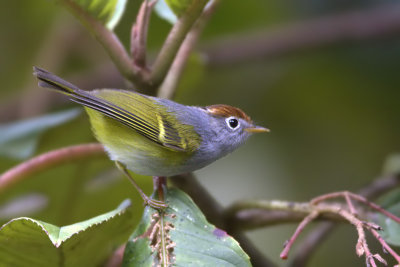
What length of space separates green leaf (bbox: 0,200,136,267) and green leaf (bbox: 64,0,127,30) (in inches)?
25.9

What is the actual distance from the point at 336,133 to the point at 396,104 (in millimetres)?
452

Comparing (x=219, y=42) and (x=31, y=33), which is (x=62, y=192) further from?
(x=31, y=33)

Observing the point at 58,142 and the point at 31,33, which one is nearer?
the point at 58,142

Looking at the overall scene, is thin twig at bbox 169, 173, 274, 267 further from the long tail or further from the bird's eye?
the bird's eye

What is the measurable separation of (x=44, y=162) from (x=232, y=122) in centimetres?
93

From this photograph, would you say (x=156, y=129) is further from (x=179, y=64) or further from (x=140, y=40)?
(x=140, y=40)

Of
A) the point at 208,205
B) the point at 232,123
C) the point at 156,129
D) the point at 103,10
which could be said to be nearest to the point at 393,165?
the point at 232,123

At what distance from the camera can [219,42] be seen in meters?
3.70

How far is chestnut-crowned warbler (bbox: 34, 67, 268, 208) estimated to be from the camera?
2.05 meters

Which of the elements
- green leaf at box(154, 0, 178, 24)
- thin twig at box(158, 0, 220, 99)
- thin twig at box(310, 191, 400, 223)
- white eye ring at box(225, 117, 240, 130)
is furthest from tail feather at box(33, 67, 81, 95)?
thin twig at box(310, 191, 400, 223)

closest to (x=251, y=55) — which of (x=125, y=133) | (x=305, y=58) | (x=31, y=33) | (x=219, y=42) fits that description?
(x=219, y=42)

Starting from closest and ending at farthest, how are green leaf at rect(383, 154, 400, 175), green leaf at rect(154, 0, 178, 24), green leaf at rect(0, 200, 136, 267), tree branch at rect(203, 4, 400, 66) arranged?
green leaf at rect(0, 200, 136, 267) → green leaf at rect(154, 0, 178, 24) → green leaf at rect(383, 154, 400, 175) → tree branch at rect(203, 4, 400, 66)

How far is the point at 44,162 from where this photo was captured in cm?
188

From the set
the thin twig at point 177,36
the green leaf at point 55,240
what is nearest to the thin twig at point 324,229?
the green leaf at point 55,240
